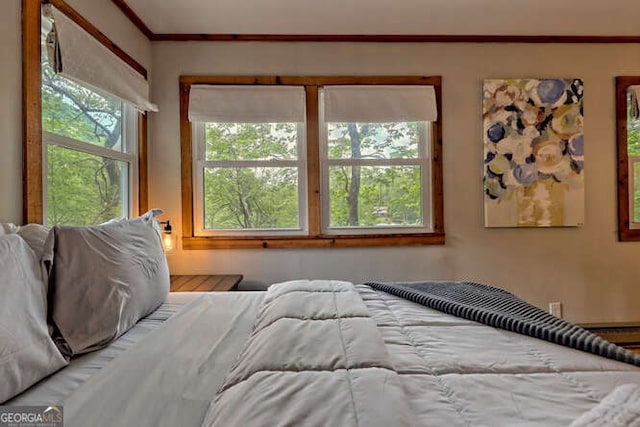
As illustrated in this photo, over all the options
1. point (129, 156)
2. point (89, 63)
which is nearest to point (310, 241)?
point (129, 156)

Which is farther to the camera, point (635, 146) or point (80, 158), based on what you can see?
point (635, 146)

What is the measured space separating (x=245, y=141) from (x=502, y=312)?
2.10m

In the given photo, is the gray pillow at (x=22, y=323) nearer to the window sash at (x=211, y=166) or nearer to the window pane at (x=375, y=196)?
the window sash at (x=211, y=166)

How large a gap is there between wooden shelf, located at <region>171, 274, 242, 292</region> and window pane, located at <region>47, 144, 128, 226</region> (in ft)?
1.97

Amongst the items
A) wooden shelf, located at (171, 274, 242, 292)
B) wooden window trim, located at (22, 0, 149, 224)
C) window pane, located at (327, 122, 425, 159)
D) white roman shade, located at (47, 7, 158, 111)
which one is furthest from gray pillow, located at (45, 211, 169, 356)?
window pane, located at (327, 122, 425, 159)

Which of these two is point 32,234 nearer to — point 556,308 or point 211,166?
point 211,166

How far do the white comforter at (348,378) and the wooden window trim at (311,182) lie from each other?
1440 millimetres

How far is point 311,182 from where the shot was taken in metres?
2.63

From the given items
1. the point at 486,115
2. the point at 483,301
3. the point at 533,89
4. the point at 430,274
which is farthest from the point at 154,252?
the point at 533,89

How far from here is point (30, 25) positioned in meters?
1.50

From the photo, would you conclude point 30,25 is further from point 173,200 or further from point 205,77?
point 173,200

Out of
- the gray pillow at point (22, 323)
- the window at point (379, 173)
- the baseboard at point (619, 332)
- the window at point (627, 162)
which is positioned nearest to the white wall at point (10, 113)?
the gray pillow at point (22, 323)

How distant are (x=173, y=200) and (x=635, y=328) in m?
3.77

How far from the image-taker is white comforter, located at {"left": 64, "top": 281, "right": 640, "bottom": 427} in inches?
25.5
